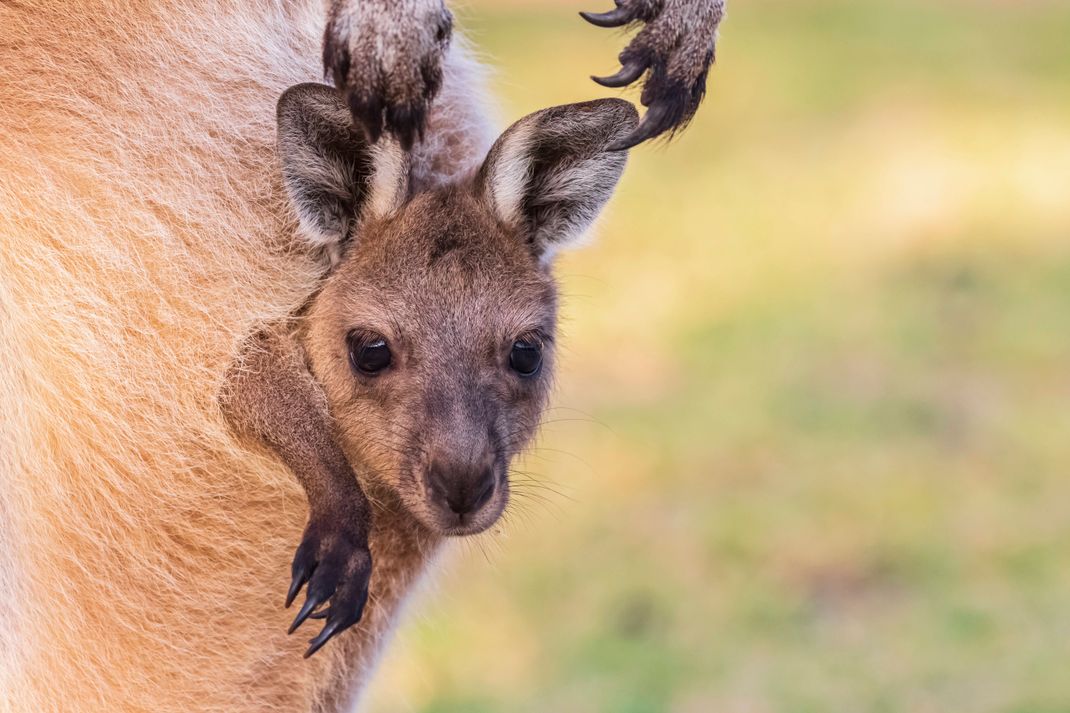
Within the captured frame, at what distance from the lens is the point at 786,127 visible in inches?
285

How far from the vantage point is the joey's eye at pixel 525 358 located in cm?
192

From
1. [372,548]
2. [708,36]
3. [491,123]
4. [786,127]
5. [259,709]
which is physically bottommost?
[786,127]

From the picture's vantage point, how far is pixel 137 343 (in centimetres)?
184

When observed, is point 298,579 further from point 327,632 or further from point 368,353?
point 368,353

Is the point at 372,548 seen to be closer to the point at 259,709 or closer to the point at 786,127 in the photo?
the point at 259,709

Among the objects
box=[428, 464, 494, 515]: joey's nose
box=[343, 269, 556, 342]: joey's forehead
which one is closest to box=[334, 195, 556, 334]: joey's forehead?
box=[343, 269, 556, 342]: joey's forehead

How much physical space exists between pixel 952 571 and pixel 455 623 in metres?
1.24

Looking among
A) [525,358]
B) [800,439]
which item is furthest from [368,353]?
[800,439]

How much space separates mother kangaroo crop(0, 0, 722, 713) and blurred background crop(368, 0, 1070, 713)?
1.02 ft

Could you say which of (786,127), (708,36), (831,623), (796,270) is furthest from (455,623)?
(786,127)

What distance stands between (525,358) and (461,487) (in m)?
0.25

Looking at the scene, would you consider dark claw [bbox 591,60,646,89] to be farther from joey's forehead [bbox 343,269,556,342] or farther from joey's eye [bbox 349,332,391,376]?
joey's eye [bbox 349,332,391,376]

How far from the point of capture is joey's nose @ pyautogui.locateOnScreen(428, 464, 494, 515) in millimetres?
1756

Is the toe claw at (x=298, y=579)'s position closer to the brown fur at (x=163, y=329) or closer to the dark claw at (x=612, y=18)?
the brown fur at (x=163, y=329)
